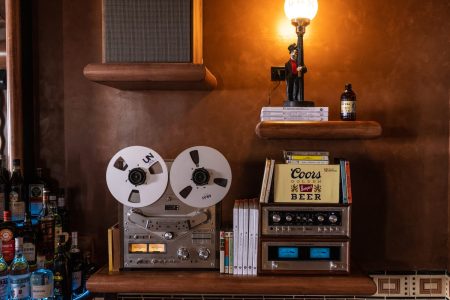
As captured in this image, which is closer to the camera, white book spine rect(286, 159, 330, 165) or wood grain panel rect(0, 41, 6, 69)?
white book spine rect(286, 159, 330, 165)

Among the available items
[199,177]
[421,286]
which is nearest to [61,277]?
[199,177]

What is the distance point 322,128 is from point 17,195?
140cm

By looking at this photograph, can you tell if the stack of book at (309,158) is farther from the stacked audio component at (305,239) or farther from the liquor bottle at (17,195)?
the liquor bottle at (17,195)

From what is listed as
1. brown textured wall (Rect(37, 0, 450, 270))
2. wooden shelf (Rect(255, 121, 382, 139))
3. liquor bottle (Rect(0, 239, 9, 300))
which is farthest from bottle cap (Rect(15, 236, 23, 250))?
wooden shelf (Rect(255, 121, 382, 139))

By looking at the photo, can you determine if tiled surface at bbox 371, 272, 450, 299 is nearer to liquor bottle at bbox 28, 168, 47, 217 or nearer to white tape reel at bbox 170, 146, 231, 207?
white tape reel at bbox 170, 146, 231, 207

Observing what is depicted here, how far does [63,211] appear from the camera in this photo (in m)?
2.21

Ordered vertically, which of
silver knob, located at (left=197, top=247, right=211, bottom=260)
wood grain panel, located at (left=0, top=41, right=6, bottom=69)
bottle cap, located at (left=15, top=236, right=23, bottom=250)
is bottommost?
silver knob, located at (left=197, top=247, right=211, bottom=260)

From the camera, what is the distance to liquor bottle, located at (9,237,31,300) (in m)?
1.88

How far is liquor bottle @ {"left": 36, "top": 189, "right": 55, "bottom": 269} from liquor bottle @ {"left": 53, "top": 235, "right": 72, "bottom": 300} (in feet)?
0.10

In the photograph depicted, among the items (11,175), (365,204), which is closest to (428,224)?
(365,204)

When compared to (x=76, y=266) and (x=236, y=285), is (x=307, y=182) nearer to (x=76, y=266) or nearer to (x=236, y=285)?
(x=236, y=285)

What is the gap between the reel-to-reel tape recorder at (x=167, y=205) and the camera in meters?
1.91

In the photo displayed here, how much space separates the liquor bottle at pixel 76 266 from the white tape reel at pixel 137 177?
1.11 feet

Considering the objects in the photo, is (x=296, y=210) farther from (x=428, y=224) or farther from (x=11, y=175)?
(x=11, y=175)
